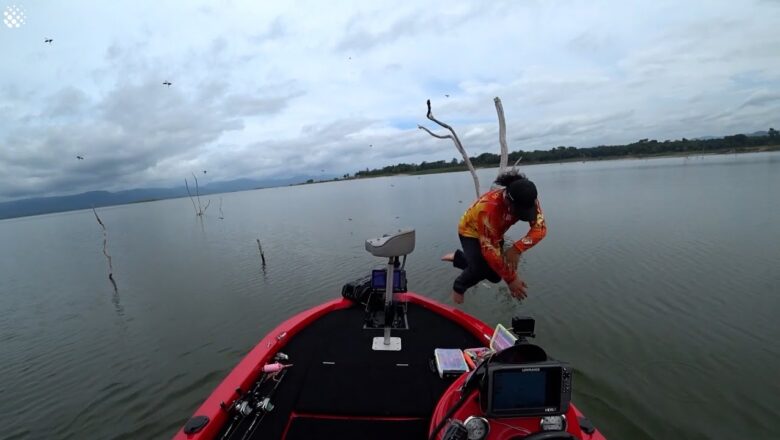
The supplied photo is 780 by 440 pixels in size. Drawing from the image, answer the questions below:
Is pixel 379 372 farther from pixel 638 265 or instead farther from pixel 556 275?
pixel 638 265

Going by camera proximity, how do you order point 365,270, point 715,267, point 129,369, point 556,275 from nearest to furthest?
point 129,369
point 715,267
point 556,275
point 365,270

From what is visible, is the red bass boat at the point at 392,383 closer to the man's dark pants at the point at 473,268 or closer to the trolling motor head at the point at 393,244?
the trolling motor head at the point at 393,244

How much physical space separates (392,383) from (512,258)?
183 cm

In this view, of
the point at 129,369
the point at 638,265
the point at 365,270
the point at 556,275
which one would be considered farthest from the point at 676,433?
the point at 365,270

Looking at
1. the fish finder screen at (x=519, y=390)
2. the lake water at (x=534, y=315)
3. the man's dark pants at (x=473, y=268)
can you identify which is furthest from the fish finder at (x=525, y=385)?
the lake water at (x=534, y=315)

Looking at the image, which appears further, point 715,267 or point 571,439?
point 715,267

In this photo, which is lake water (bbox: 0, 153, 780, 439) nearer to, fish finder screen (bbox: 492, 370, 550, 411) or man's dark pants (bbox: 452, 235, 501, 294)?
man's dark pants (bbox: 452, 235, 501, 294)

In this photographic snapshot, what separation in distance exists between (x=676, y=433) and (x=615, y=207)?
60.6 feet

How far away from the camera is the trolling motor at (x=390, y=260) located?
3.79 metres

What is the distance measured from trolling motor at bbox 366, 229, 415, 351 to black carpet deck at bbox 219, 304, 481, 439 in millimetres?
121

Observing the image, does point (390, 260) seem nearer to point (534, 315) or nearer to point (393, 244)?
point (393, 244)

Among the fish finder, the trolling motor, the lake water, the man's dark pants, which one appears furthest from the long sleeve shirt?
the lake water

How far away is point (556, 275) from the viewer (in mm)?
9672

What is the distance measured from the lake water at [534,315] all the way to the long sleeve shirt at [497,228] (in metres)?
2.33
